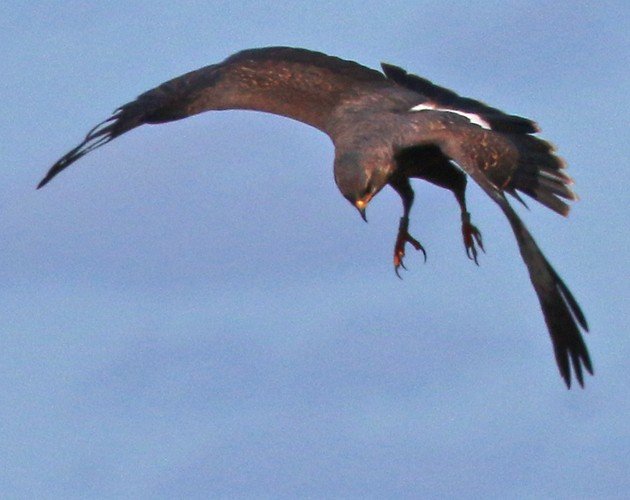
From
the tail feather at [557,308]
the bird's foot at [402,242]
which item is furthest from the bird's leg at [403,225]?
the tail feather at [557,308]

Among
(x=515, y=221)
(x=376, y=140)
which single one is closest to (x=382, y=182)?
(x=376, y=140)

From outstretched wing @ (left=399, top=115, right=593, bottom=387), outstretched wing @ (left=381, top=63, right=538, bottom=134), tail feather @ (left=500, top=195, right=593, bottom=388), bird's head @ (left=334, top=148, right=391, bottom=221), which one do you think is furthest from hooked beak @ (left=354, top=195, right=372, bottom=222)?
outstretched wing @ (left=381, top=63, right=538, bottom=134)

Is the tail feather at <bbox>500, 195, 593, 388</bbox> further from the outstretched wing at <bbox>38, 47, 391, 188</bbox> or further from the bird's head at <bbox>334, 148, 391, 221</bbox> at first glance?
the outstretched wing at <bbox>38, 47, 391, 188</bbox>

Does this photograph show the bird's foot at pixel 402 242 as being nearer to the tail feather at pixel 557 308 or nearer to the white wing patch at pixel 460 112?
the white wing patch at pixel 460 112

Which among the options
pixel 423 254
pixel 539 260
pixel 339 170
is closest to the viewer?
pixel 539 260

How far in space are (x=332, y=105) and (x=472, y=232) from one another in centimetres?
144

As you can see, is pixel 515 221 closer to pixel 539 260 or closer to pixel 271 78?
pixel 539 260

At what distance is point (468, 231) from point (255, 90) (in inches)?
78.3

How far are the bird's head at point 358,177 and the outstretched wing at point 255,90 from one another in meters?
1.16

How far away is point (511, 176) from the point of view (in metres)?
18.1

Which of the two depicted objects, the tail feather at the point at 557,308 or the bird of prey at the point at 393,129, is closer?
the tail feather at the point at 557,308

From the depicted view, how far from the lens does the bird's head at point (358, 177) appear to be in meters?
17.2

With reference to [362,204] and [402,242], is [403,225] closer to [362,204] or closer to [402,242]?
[402,242]

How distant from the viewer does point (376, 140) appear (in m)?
17.6
